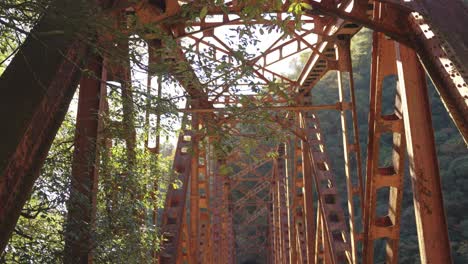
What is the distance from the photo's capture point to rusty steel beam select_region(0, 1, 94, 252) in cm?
195

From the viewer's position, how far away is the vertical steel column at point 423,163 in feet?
9.28

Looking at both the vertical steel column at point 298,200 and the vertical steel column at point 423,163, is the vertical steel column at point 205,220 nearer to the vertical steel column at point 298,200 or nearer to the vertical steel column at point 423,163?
the vertical steel column at point 298,200

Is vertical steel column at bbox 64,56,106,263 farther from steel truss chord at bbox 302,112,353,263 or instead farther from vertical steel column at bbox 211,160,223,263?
vertical steel column at bbox 211,160,223,263

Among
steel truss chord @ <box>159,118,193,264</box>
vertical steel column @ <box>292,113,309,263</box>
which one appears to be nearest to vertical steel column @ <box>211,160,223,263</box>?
vertical steel column @ <box>292,113,309,263</box>

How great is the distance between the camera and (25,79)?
7.15ft

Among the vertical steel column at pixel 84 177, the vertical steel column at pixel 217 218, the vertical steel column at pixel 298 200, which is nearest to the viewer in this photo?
the vertical steel column at pixel 84 177

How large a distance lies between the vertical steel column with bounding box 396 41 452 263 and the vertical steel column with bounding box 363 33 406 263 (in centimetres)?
56

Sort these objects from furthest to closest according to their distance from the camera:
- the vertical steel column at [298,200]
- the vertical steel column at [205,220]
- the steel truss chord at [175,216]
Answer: the vertical steel column at [205,220], the vertical steel column at [298,200], the steel truss chord at [175,216]

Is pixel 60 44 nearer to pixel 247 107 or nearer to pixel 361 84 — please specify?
pixel 247 107

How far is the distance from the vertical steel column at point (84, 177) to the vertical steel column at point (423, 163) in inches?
79.9

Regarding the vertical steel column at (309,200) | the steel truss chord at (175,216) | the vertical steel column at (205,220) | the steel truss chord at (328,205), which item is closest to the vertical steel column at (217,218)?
the vertical steel column at (205,220)

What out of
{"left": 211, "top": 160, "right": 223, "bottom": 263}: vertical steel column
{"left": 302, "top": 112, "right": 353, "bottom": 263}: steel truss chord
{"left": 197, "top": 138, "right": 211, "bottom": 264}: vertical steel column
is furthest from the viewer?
{"left": 211, "top": 160, "right": 223, "bottom": 263}: vertical steel column

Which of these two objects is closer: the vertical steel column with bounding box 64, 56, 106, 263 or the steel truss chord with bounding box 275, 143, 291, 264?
the vertical steel column with bounding box 64, 56, 106, 263

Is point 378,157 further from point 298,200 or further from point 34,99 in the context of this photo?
point 298,200
